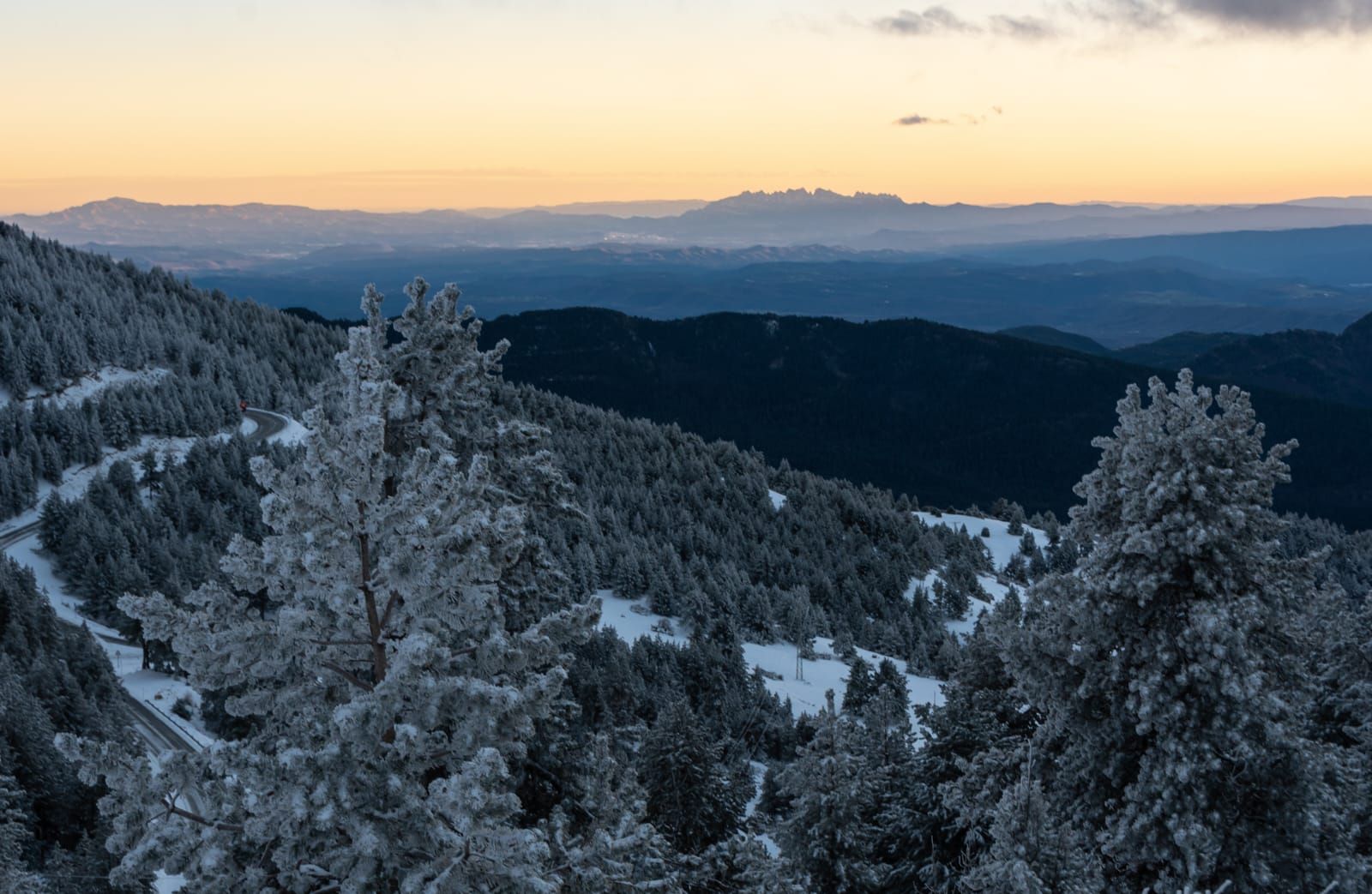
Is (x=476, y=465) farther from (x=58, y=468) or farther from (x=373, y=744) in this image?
(x=58, y=468)

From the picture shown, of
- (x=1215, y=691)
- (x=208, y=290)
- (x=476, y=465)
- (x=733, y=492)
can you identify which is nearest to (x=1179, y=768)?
(x=1215, y=691)

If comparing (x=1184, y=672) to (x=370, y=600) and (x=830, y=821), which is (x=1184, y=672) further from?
(x=370, y=600)

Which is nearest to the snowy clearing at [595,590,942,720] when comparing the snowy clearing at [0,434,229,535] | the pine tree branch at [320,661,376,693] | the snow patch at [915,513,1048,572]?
the snowy clearing at [0,434,229,535]

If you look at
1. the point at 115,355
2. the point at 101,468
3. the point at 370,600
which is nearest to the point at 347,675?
the point at 370,600

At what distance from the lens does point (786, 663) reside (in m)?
58.8

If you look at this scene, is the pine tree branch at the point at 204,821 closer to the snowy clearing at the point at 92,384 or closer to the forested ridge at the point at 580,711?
the forested ridge at the point at 580,711

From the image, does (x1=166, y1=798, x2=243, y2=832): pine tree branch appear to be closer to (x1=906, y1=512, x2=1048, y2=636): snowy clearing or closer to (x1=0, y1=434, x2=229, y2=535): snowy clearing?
(x1=0, y1=434, x2=229, y2=535): snowy clearing

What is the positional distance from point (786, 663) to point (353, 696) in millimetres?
53791

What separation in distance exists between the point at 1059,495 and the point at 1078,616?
20133 centimetres

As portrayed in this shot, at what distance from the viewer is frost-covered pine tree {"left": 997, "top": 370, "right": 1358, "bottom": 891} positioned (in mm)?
10656

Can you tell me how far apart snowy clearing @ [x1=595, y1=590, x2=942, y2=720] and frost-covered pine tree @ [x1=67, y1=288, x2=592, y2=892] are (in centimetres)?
4409

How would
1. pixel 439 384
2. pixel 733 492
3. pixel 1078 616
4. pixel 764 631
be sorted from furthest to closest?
pixel 733 492 < pixel 764 631 < pixel 439 384 < pixel 1078 616

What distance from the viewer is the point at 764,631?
2504 inches

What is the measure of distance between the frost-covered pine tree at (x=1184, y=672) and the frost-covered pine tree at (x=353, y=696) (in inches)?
273
